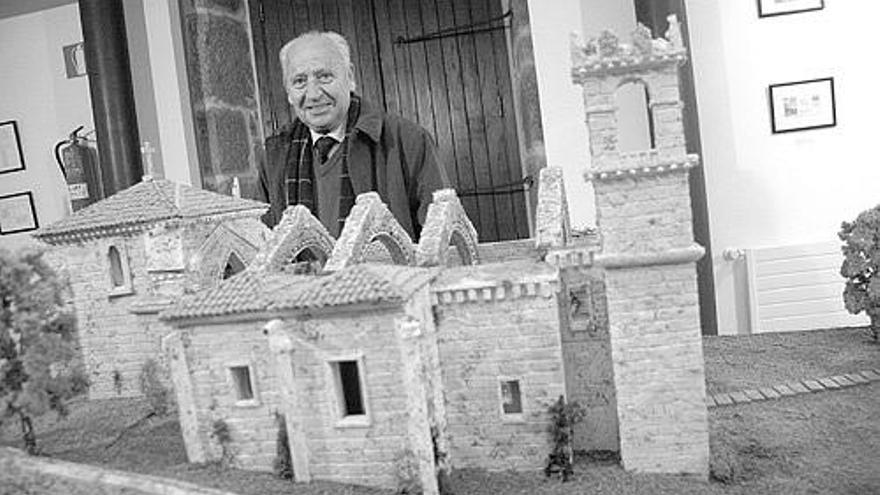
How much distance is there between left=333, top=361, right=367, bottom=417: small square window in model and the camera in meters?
4.84

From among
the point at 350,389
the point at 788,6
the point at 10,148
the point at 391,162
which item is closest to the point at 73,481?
the point at 350,389

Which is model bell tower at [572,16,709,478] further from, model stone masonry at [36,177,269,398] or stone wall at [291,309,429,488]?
model stone masonry at [36,177,269,398]

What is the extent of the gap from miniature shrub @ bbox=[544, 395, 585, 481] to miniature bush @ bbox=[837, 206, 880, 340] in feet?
15.3

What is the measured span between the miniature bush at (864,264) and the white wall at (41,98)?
10130mm

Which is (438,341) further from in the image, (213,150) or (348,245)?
(213,150)

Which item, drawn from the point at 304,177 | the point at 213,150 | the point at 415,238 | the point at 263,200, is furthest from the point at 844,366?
the point at 213,150

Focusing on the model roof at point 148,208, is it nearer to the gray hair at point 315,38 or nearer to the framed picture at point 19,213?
the gray hair at point 315,38

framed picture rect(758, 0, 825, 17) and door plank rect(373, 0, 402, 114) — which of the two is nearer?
framed picture rect(758, 0, 825, 17)

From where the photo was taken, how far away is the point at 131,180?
31.2 feet

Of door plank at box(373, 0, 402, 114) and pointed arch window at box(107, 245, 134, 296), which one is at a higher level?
door plank at box(373, 0, 402, 114)

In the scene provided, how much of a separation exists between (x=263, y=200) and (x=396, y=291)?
4.35 metres

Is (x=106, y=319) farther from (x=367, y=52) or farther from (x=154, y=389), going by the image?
(x=367, y=52)

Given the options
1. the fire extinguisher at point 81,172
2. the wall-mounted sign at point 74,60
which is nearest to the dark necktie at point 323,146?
the fire extinguisher at point 81,172

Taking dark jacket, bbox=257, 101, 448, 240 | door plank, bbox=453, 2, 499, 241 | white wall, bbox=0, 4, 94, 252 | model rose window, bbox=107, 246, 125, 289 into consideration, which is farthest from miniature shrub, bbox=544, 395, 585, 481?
white wall, bbox=0, 4, 94, 252
